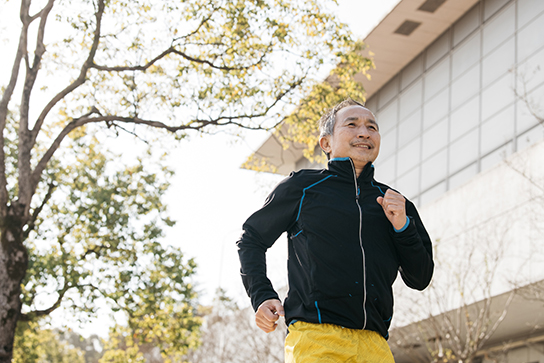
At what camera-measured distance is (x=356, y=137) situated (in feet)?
10.7

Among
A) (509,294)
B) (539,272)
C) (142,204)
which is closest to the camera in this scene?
(539,272)

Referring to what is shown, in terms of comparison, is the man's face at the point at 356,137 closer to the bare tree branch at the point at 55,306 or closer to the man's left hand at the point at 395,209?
the man's left hand at the point at 395,209

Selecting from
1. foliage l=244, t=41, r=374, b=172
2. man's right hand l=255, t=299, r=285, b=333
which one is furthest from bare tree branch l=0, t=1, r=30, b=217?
man's right hand l=255, t=299, r=285, b=333

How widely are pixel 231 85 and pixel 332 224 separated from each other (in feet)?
32.5

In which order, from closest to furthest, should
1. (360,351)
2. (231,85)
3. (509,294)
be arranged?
(360,351)
(231,85)
(509,294)

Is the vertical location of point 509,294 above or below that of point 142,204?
below

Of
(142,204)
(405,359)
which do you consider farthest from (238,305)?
(142,204)

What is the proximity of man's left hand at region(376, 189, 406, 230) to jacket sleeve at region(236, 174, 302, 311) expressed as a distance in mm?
409

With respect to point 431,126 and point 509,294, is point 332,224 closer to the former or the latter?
point 509,294

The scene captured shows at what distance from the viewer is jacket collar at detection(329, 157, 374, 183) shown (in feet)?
10.5

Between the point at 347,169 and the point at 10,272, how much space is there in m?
8.26

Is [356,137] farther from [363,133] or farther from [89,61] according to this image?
[89,61]

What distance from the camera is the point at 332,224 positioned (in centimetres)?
297

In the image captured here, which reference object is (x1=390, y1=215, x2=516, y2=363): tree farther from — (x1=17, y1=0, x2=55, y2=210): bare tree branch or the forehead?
the forehead
